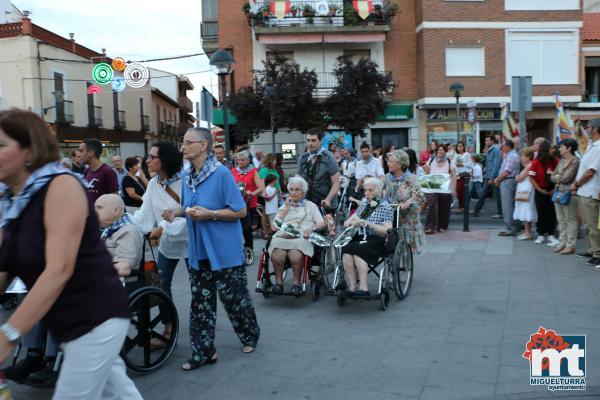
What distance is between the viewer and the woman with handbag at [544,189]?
9.70 m

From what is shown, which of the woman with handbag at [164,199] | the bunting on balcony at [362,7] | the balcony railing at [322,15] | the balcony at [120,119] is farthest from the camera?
the balcony at [120,119]

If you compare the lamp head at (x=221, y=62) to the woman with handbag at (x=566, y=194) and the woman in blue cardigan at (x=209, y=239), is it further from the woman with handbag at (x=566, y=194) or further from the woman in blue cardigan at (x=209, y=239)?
the woman in blue cardigan at (x=209, y=239)

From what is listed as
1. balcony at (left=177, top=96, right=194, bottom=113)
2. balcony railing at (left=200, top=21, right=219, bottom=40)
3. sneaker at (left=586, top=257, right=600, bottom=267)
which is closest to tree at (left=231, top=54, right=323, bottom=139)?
balcony railing at (left=200, top=21, right=219, bottom=40)

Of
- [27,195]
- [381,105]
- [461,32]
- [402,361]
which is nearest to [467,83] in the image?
[461,32]

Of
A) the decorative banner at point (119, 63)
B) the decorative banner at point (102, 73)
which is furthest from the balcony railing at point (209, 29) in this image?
the decorative banner at point (119, 63)

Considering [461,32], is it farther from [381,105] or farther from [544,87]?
[381,105]

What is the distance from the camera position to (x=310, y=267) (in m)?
6.71

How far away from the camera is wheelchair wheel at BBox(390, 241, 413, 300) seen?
6.29m

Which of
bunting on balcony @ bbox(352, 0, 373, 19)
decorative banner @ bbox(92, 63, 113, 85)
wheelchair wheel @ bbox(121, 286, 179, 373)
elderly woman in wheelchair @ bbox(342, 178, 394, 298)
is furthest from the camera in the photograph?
bunting on balcony @ bbox(352, 0, 373, 19)

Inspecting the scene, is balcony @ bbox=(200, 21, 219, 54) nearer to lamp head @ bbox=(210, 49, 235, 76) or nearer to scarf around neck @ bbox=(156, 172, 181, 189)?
lamp head @ bbox=(210, 49, 235, 76)

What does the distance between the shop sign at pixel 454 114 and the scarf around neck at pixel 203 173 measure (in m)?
22.7

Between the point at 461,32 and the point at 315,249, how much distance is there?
69.9 ft

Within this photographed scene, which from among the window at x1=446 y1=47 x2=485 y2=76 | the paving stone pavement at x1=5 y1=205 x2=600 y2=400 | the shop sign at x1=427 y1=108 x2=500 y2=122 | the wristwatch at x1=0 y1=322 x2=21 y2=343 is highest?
the window at x1=446 y1=47 x2=485 y2=76

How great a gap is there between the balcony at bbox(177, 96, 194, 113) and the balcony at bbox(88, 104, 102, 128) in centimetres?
2328
